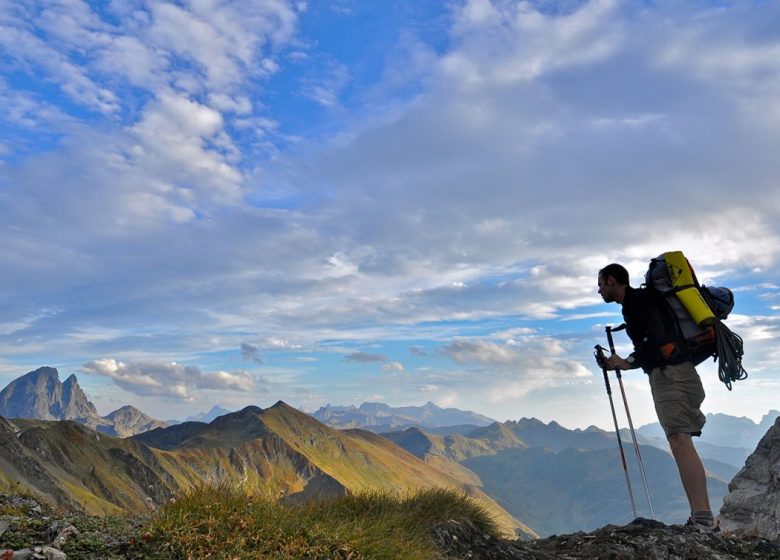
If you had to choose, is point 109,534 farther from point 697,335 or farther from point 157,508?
point 697,335

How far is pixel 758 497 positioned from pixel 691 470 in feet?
19.3

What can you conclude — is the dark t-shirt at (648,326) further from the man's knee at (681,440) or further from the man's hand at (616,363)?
the man's knee at (681,440)

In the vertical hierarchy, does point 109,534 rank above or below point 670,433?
below

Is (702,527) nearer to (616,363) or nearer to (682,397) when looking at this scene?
(682,397)

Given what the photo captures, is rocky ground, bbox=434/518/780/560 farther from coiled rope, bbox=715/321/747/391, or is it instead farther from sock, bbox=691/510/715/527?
coiled rope, bbox=715/321/747/391

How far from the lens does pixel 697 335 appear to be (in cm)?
901

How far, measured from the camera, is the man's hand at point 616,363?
9.41 metres

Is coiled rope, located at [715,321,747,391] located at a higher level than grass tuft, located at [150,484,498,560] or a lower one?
higher

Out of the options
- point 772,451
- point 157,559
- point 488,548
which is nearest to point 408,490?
point 488,548

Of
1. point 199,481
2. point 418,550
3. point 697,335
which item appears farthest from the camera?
point 697,335

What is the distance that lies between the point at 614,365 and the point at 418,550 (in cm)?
516

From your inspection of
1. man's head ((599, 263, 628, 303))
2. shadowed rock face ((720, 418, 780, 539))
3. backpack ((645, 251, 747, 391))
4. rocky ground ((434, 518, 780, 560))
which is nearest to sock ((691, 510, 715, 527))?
rocky ground ((434, 518, 780, 560))

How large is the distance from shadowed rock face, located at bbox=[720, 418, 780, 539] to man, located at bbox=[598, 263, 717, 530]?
2.95 metres

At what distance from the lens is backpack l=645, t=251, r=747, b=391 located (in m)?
8.94
